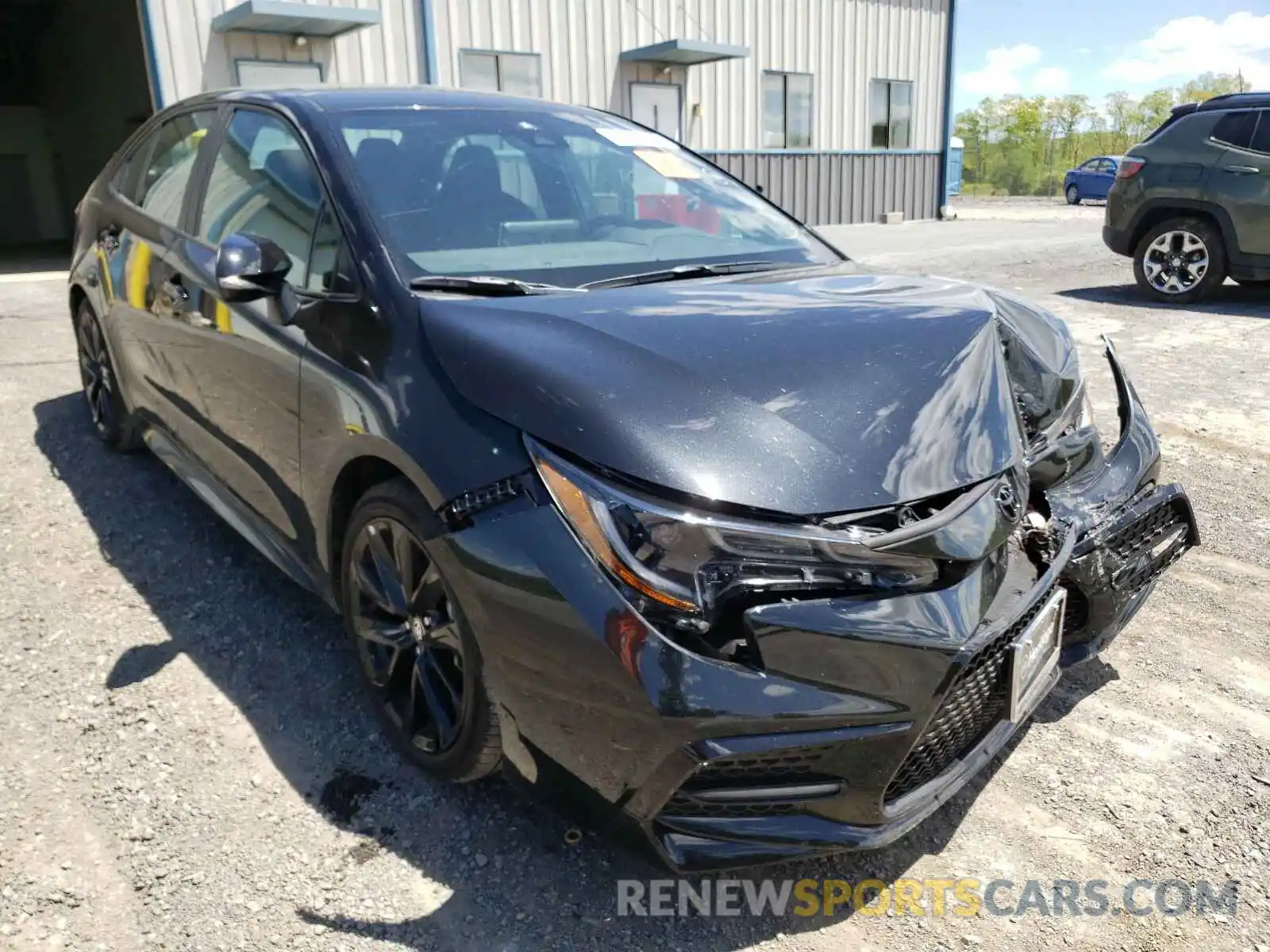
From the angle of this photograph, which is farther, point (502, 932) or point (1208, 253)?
point (1208, 253)

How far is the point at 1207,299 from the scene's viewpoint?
8914 mm

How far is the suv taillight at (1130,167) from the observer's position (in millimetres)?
8914

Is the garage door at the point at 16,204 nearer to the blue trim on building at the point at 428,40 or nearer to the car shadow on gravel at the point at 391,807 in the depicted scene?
the blue trim on building at the point at 428,40

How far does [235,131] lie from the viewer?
3.27 m

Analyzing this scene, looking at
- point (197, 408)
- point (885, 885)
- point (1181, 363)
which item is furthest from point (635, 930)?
point (1181, 363)

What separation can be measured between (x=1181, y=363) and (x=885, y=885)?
18.1 ft

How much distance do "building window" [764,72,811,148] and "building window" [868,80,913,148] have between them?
1.75 m

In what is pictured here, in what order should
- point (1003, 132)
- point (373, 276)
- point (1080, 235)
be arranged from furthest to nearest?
1. point (1003, 132)
2. point (1080, 235)
3. point (373, 276)

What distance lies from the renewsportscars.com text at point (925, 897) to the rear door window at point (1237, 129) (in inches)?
330

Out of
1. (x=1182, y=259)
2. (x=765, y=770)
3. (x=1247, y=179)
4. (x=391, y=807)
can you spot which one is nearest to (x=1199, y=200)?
(x=1247, y=179)

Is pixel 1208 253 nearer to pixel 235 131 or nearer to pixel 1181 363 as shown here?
Result: pixel 1181 363

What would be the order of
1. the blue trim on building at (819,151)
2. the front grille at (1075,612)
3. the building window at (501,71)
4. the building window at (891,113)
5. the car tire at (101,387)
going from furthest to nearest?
the building window at (891,113) → the blue trim on building at (819,151) → the building window at (501,71) → the car tire at (101,387) → the front grille at (1075,612)

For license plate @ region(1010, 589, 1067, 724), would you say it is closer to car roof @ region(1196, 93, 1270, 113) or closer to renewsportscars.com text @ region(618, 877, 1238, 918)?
renewsportscars.com text @ region(618, 877, 1238, 918)

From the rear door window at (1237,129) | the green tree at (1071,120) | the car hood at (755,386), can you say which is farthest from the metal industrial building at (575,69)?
the green tree at (1071,120)
